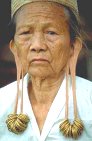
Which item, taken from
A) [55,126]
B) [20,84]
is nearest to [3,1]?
[20,84]

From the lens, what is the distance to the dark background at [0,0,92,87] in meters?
3.19

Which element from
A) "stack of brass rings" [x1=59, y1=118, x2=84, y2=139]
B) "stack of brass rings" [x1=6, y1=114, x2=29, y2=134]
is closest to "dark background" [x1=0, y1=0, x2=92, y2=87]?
"stack of brass rings" [x1=6, y1=114, x2=29, y2=134]

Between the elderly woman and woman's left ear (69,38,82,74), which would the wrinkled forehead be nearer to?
the elderly woman

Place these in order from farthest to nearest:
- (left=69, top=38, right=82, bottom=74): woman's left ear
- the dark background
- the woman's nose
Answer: the dark background
(left=69, top=38, right=82, bottom=74): woman's left ear
the woman's nose

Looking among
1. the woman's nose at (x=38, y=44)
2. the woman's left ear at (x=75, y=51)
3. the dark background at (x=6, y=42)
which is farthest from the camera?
the dark background at (x=6, y=42)

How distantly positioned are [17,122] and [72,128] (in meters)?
0.23

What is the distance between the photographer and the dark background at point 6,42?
3.19m

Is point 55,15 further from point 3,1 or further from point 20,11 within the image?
point 3,1

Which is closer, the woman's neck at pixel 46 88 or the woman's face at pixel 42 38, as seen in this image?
the woman's face at pixel 42 38

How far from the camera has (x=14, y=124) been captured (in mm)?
1929

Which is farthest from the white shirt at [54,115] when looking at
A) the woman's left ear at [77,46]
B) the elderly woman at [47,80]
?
the woman's left ear at [77,46]

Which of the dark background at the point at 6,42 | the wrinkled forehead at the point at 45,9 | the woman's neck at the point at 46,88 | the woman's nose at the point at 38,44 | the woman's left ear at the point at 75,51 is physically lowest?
the dark background at the point at 6,42

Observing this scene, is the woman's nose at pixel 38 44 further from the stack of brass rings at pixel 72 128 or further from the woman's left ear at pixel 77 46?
the stack of brass rings at pixel 72 128

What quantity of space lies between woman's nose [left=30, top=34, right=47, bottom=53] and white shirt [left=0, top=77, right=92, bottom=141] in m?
0.21
